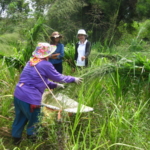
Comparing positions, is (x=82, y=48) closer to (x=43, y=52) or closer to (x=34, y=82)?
(x=43, y=52)

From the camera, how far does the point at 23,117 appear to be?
8.30 ft

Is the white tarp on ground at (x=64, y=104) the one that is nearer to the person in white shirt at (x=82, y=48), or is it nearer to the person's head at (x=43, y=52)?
the person's head at (x=43, y=52)

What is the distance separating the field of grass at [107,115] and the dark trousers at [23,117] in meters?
0.14

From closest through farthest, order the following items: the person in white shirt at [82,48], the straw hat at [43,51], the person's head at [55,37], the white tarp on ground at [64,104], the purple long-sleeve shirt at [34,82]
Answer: the white tarp on ground at [64,104] → the purple long-sleeve shirt at [34,82] → the straw hat at [43,51] → the person's head at [55,37] → the person in white shirt at [82,48]

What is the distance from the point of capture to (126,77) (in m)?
2.33

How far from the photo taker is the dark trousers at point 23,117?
2389mm

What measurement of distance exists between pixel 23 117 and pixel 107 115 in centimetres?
96

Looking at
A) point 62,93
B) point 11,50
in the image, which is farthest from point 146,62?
point 11,50

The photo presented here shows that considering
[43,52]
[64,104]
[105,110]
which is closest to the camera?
[64,104]

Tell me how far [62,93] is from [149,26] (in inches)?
191

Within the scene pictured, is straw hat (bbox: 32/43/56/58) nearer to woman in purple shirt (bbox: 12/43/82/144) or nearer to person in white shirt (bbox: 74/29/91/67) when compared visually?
woman in purple shirt (bbox: 12/43/82/144)

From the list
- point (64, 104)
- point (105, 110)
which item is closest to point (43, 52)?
point (64, 104)

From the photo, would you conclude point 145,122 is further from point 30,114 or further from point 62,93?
point 30,114

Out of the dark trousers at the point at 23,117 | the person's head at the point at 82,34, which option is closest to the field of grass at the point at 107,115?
the dark trousers at the point at 23,117
